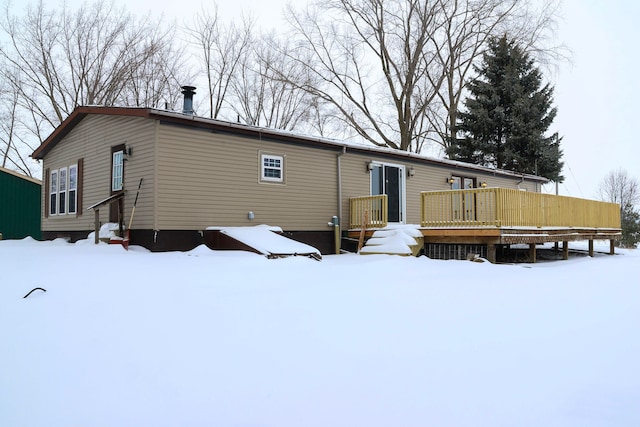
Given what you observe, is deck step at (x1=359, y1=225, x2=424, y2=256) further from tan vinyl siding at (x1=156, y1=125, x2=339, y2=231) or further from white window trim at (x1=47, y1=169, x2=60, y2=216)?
white window trim at (x1=47, y1=169, x2=60, y2=216)

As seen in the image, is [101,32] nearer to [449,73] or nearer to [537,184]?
[449,73]

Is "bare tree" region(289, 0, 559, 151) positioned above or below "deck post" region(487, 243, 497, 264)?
above

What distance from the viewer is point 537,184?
67.9 ft

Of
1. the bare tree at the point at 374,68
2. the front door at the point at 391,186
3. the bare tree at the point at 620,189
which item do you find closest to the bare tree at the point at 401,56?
the bare tree at the point at 374,68

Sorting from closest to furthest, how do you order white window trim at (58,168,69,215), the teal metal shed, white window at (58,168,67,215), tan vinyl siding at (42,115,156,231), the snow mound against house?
the snow mound against house
tan vinyl siding at (42,115,156,231)
white window trim at (58,168,69,215)
white window at (58,168,67,215)
the teal metal shed

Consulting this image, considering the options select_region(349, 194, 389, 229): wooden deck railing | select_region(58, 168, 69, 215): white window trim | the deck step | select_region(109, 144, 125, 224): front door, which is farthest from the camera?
select_region(58, 168, 69, 215): white window trim

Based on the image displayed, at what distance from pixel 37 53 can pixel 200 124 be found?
18.1 metres

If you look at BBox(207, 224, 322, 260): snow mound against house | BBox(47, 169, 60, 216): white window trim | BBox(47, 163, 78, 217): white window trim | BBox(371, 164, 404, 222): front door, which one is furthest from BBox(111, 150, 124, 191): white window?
BBox(371, 164, 404, 222): front door

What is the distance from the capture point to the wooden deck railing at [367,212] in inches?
465

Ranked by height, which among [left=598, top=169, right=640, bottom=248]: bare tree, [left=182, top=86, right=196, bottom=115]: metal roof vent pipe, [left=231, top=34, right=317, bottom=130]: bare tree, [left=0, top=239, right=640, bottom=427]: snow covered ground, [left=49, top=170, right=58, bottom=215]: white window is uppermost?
[left=231, top=34, right=317, bottom=130]: bare tree

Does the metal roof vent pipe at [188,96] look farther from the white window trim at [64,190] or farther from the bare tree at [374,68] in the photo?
the bare tree at [374,68]

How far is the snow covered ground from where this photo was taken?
8.92 ft

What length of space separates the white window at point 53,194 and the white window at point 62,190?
23 cm

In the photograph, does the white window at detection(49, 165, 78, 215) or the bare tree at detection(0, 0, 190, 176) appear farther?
the bare tree at detection(0, 0, 190, 176)
